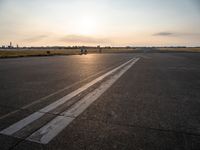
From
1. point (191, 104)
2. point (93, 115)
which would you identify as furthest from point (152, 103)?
point (93, 115)

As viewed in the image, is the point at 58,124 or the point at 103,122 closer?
the point at 58,124

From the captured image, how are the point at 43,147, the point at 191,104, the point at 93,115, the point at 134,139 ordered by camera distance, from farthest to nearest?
the point at 191,104
the point at 93,115
the point at 134,139
the point at 43,147

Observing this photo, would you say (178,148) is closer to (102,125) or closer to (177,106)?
(102,125)

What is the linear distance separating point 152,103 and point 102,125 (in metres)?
2.04

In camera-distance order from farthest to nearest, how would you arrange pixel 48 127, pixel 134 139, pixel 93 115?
pixel 93 115 → pixel 48 127 → pixel 134 139

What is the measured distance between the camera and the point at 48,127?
344cm

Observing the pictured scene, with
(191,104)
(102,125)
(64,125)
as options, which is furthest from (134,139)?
(191,104)

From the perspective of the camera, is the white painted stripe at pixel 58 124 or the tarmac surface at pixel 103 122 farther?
the white painted stripe at pixel 58 124

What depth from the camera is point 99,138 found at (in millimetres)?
3051

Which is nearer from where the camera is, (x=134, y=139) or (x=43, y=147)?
(x=43, y=147)

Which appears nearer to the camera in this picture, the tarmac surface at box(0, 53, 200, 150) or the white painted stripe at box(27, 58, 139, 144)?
the tarmac surface at box(0, 53, 200, 150)

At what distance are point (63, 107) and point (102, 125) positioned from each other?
1.39m

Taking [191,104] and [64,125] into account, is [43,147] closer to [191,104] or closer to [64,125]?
[64,125]

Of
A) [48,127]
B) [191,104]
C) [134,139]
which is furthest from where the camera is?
[191,104]
